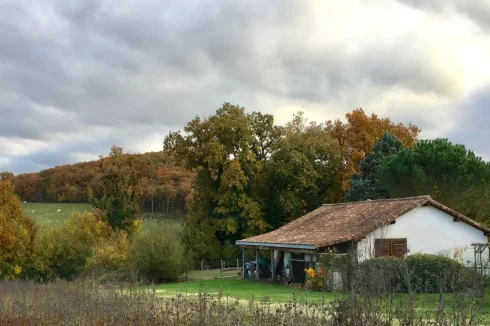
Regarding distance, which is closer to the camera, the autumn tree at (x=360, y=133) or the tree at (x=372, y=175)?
the tree at (x=372, y=175)

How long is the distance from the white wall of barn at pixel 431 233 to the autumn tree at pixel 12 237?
2109 centimetres

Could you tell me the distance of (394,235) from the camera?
2898cm

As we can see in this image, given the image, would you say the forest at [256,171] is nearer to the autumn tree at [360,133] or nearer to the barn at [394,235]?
the autumn tree at [360,133]

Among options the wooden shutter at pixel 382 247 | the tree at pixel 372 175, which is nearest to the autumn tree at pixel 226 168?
the tree at pixel 372 175

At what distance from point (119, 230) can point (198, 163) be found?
843 cm

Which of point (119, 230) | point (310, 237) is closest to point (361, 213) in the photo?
point (310, 237)

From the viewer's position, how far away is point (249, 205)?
156 ft

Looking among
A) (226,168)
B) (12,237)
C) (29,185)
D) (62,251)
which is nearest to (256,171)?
(226,168)

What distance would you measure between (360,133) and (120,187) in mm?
21866

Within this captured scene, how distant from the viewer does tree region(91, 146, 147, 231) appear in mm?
49969

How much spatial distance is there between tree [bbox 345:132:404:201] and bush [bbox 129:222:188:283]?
15.1m

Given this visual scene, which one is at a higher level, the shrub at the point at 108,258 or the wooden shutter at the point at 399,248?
the wooden shutter at the point at 399,248

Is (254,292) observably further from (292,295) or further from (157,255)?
(157,255)

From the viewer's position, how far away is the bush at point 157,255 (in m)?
37.8
